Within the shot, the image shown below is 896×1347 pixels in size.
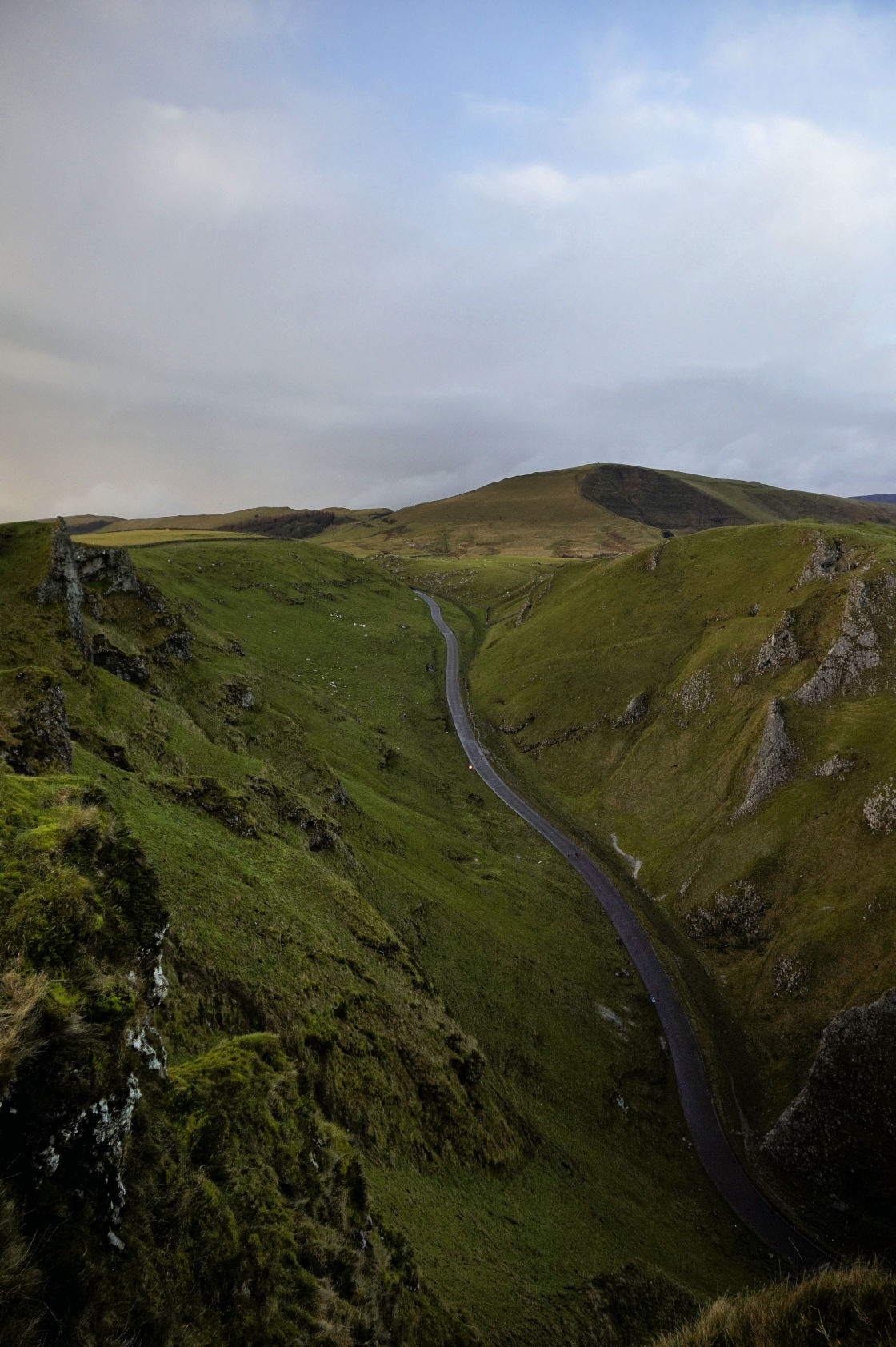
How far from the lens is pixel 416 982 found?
34.2 metres

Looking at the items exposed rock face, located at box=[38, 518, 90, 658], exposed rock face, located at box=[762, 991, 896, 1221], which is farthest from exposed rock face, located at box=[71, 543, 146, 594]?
exposed rock face, located at box=[762, 991, 896, 1221]

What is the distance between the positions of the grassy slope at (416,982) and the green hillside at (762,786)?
896 cm

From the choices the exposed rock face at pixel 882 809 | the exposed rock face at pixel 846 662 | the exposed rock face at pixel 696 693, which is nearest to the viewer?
the exposed rock face at pixel 882 809

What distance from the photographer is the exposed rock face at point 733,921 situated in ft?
185

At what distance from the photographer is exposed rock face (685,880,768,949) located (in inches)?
2218

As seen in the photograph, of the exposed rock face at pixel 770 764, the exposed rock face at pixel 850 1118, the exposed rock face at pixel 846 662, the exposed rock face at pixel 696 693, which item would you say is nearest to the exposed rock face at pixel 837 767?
the exposed rock face at pixel 770 764

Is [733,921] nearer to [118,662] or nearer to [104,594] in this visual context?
[118,662]

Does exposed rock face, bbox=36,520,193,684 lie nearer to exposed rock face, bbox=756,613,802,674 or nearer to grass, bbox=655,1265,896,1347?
grass, bbox=655,1265,896,1347

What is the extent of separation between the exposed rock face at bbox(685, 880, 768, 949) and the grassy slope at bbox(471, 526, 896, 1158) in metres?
0.87

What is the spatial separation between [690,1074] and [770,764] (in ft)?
Result: 103

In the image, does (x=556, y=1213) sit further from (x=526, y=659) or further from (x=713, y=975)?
(x=526, y=659)

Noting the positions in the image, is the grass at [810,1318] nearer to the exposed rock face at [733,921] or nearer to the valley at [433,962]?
the valley at [433,962]

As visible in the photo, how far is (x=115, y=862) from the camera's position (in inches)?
526

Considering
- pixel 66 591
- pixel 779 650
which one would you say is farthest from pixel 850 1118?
pixel 66 591
